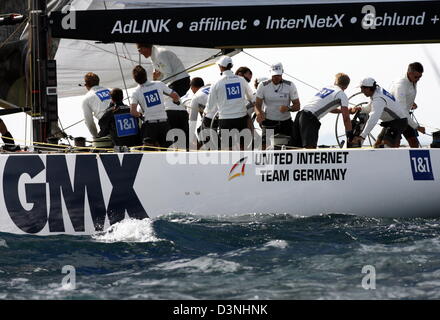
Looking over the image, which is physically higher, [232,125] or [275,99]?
[275,99]

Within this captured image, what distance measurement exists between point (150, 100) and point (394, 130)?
7.08 feet

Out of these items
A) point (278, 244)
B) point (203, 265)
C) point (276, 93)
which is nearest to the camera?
point (203, 265)

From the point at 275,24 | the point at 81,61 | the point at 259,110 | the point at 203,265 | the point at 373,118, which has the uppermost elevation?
the point at 81,61

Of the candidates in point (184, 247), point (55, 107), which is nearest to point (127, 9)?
point (55, 107)

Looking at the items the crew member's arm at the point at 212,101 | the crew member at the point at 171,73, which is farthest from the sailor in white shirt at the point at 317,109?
the crew member at the point at 171,73

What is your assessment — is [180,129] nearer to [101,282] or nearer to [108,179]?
[108,179]

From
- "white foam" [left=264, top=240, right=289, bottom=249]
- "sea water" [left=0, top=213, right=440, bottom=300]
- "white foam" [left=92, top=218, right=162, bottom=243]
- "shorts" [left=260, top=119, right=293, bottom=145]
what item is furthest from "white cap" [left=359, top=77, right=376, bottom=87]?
"white foam" [left=92, top=218, right=162, bottom=243]

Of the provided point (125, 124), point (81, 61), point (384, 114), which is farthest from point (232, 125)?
point (81, 61)

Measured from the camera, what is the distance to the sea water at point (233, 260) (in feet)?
16.6

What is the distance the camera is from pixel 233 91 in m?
7.63

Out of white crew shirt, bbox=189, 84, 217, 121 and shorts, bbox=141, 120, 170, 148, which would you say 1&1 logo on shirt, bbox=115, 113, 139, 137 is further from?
white crew shirt, bbox=189, 84, 217, 121

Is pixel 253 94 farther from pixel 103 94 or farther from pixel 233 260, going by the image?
pixel 233 260

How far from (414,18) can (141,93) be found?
2.38 m
